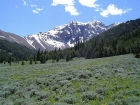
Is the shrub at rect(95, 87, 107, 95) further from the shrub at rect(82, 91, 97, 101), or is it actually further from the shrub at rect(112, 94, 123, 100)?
the shrub at rect(112, 94, 123, 100)

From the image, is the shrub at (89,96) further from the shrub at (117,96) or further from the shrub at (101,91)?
the shrub at (117,96)

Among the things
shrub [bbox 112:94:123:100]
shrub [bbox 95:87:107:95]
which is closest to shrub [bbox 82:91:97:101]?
shrub [bbox 95:87:107:95]

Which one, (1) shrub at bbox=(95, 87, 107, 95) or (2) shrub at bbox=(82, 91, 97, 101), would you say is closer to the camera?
(2) shrub at bbox=(82, 91, 97, 101)

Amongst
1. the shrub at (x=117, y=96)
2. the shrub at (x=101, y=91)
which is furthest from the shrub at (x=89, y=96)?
the shrub at (x=117, y=96)

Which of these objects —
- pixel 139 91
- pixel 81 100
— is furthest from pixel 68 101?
pixel 139 91

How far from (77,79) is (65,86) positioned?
3.18 meters

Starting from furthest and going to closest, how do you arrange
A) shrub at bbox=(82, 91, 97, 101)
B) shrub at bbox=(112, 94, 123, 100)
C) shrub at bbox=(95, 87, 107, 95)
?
1. shrub at bbox=(95, 87, 107, 95)
2. shrub at bbox=(82, 91, 97, 101)
3. shrub at bbox=(112, 94, 123, 100)

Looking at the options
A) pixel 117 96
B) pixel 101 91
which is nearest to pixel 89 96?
pixel 101 91

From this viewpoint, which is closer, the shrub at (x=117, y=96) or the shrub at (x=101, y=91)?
the shrub at (x=117, y=96)

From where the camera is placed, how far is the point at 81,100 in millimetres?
13297

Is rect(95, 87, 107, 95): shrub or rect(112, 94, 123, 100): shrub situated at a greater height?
rect(95, 87, 107, 95): shrub

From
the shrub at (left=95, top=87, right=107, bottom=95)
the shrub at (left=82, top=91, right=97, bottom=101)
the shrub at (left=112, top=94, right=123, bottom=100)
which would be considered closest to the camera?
the shrub at (left=112, top=94, right=123, bottom=100)

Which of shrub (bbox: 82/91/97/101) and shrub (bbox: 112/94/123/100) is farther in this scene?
shrub (bbox: 82/91/97/101)

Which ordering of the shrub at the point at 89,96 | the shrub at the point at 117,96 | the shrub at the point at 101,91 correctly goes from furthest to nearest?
the shrub at the point at 101,91 → the shrub at the point at 89,96 → the shrub at the point at 117,96
